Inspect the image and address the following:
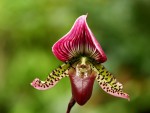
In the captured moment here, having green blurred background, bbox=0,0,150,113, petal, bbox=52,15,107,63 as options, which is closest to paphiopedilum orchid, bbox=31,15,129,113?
petal, bbox=52,15,107,63

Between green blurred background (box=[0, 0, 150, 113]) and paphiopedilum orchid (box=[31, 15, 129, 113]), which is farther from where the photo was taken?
green blurred background (box=[0, 0, 150, 113])

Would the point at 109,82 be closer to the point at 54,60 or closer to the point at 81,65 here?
the point at 81,65

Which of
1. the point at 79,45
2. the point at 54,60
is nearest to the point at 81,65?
the point at 79,45

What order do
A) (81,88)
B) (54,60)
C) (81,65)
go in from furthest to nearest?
(54,60), (81,65), (81,88)

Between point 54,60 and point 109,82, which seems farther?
point 54,60

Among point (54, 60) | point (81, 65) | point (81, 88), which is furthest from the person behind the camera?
point (54, 60)

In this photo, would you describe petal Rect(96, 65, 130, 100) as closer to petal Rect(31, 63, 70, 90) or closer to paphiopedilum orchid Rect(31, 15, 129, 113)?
paphiopedilum orchid Rect(31, 15, 129, 113)

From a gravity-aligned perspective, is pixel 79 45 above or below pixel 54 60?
above
